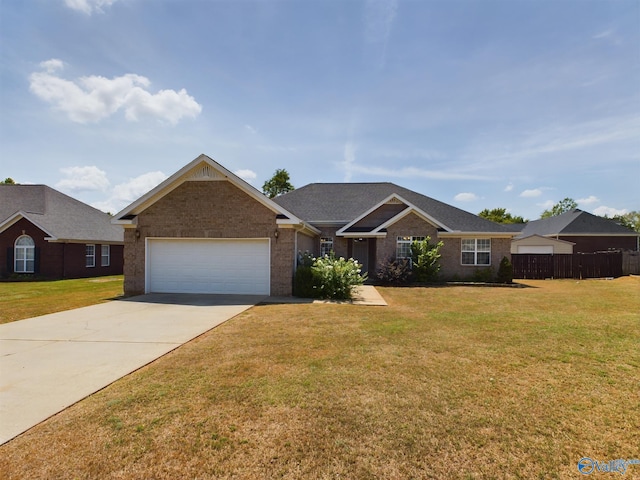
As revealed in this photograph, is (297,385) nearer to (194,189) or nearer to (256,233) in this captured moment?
(256,233)

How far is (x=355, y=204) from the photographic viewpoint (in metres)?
23.3

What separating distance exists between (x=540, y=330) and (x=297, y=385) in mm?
6366

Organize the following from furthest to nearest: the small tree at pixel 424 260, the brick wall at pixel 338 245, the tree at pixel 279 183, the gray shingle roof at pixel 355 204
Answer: the tree at pixel 279 183
the brick wall at pixel 338 245
the gray shingle roof at pixel 355 204
the small tree at pixel 424 260

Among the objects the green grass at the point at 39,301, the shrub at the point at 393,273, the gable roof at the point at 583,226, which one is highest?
the gable roof at the point at 583,226

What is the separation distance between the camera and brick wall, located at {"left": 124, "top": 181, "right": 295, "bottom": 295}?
1313cm

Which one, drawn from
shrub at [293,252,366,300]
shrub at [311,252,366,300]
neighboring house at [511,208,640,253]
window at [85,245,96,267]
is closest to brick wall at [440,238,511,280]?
shrub at [293,252,366,300]

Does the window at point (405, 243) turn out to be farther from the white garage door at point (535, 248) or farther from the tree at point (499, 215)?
the tree at point (499, 215)

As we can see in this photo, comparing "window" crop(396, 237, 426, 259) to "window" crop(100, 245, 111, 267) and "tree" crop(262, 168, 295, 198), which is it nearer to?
"window" crop(100, 245, 111, 267)

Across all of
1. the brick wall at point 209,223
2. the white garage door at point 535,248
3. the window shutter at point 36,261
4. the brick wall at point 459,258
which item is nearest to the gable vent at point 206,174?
the brick wall at point 209,223

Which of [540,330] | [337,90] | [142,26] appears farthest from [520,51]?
[142,26]

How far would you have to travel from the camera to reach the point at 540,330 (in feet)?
25.1

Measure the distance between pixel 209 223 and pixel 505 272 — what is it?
16255mm

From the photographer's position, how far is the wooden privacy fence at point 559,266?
21.6 meters

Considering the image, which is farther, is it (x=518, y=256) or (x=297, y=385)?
(x=518, y=256)
